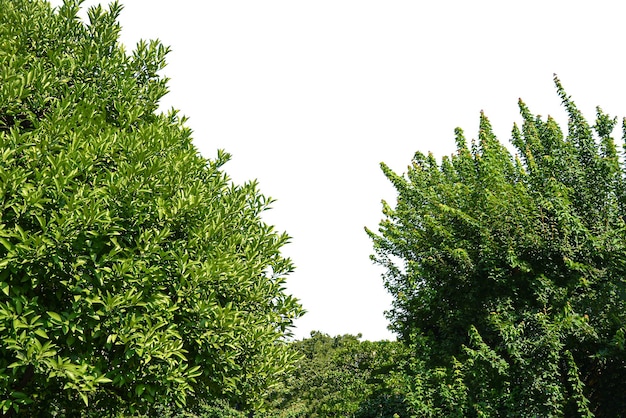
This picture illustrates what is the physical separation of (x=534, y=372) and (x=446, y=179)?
31.0 feet

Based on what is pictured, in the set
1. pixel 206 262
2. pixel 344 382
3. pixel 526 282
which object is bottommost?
pixel 206 262

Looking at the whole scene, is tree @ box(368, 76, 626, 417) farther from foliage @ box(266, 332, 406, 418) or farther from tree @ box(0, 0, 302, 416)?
tree @ box(0, 0, 302, 416)

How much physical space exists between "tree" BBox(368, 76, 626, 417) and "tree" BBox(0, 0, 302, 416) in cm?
890

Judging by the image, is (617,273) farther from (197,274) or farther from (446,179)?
(197,274)

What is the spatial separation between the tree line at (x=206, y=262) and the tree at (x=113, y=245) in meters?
0.04

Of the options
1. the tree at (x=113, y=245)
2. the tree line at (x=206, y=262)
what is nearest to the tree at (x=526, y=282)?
the tree line at (x=206, y=262)

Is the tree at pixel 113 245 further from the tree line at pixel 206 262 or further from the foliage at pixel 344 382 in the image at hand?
the foliage at pixel 344 382

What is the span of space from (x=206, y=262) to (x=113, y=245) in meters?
1.66

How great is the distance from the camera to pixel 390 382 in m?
24.1

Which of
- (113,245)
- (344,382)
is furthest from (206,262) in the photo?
(344,382)

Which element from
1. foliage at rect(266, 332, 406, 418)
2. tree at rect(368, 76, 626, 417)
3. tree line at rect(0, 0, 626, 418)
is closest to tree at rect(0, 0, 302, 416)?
tree line at rect(0, 0, 626, 418)

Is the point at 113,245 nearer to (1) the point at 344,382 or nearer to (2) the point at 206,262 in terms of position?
(2) the point at 206,262

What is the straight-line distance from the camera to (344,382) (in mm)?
45938

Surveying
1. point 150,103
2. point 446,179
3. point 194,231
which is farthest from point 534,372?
point 150,103
